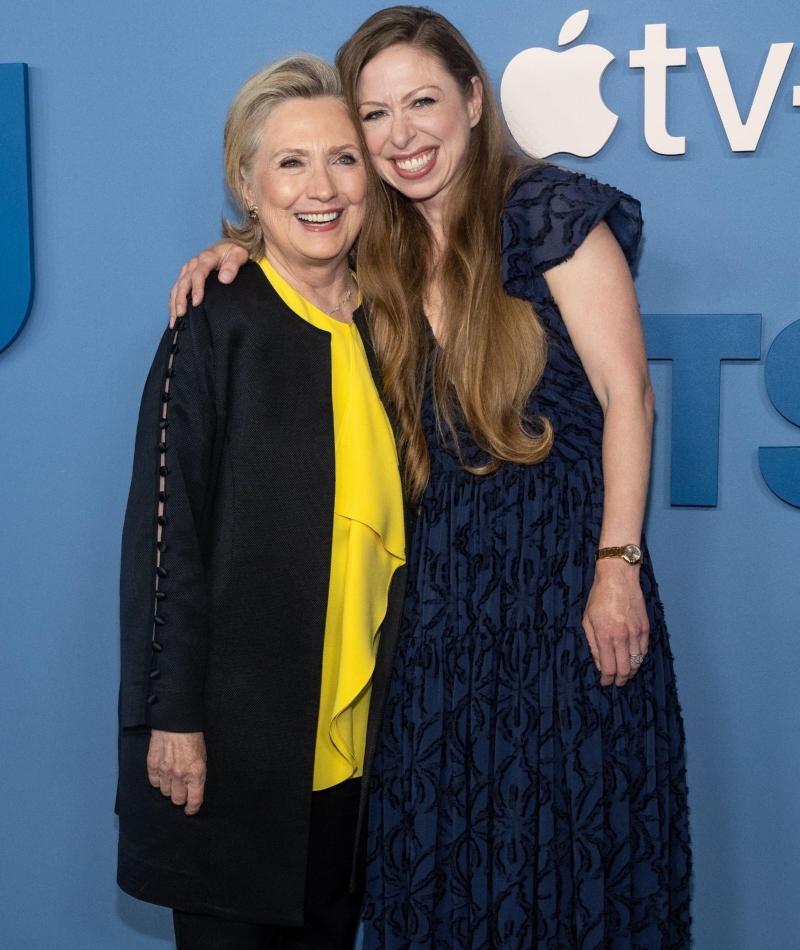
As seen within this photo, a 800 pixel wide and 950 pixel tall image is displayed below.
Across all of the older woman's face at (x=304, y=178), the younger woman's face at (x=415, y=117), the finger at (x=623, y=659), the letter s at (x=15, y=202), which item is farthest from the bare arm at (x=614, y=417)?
the letter s at (x=15, y=202)

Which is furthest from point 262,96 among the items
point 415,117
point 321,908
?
point 321,908

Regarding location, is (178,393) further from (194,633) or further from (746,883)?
(746,883)

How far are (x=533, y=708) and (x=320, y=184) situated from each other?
918 millimetres

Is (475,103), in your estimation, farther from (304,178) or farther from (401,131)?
(304,178)

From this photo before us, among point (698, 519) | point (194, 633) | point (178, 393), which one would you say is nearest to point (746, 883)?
point (698, 519)

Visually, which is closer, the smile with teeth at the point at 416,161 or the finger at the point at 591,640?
the finger at the point at 591,640

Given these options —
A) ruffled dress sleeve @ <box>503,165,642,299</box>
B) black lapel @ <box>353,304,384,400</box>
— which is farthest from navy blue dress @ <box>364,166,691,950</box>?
black lapel @ <box>353,304,384,400</box>

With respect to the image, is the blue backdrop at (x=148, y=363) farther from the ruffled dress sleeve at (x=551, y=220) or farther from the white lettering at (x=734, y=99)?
the ruffled dress sleeve at (x=551, y=220)

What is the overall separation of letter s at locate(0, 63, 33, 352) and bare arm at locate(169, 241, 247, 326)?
58cm

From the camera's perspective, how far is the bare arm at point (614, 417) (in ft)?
5.58

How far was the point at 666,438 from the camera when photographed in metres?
2.12

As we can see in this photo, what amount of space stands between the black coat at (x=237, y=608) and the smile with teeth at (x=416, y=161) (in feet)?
1.06

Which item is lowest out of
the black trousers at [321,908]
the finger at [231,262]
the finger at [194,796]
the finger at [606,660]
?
the black trousers at [321,908]

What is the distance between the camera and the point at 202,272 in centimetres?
176
